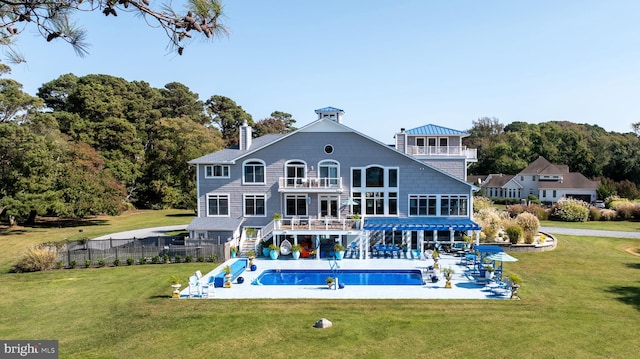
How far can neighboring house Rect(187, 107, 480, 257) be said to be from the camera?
25641 millimetres

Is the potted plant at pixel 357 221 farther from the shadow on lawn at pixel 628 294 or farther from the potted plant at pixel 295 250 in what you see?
the shadow on lawn at pixel 628 294

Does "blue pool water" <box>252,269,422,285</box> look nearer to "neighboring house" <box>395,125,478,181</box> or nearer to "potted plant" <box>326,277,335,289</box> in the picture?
"potted plant" <box>326,277,335,289</box>

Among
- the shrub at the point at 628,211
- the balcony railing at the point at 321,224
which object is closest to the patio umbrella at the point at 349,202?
the balcony railing at the point at 321,224

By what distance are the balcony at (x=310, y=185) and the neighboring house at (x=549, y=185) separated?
127 feet

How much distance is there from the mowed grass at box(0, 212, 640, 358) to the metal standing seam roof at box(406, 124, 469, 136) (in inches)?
467

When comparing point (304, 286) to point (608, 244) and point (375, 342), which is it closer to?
point (375, 342)

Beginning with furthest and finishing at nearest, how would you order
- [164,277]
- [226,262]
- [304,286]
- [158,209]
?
[158,209], [226,262], [164,277], [304,286]

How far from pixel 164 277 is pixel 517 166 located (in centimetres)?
7264

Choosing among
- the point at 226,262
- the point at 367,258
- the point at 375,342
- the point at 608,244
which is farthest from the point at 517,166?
the point at 375,342

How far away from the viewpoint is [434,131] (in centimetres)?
2809

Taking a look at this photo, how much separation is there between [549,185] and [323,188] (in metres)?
47.3

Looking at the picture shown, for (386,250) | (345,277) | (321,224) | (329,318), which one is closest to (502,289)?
(345,277)

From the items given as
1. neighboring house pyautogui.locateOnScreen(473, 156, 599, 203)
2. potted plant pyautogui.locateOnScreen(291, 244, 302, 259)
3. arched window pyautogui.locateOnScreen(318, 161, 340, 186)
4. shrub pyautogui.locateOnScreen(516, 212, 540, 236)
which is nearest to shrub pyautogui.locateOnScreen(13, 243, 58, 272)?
potted plant pyautogui.locateOnScreen(291, 244, 302, 259)

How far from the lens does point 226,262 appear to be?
22.7 meters
